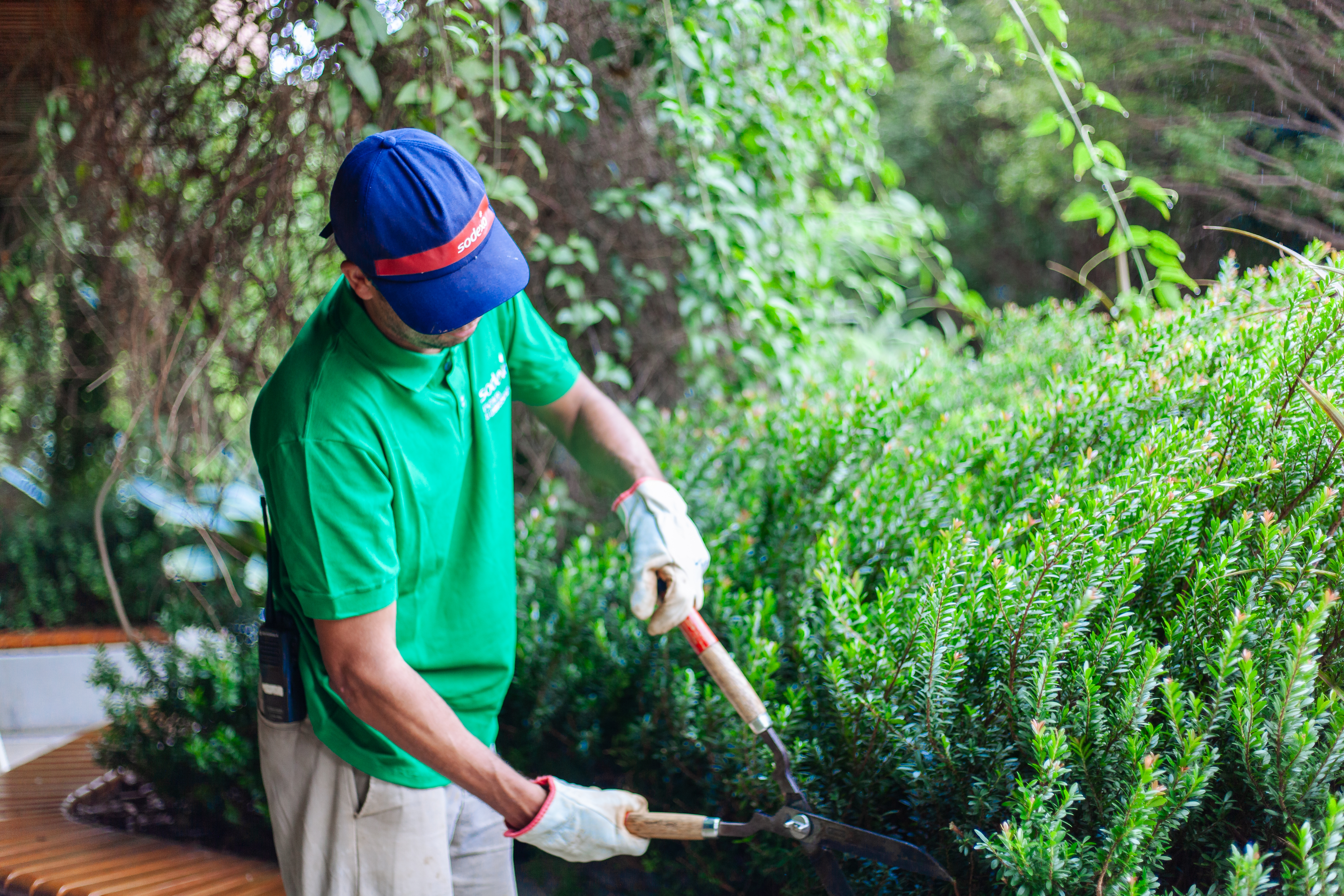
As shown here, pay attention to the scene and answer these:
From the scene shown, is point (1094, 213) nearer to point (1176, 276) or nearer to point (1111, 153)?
point (1111, 153)

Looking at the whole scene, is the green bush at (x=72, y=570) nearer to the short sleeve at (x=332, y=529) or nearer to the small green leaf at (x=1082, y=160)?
the short sleeve at (x=332, y=529)

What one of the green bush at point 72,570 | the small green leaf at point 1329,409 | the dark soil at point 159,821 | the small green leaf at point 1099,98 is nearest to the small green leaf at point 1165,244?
the small green leaf at point 1099,98

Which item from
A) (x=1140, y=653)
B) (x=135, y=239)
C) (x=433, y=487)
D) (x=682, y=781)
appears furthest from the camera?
(x=135, y=239)

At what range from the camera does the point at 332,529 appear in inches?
52.1

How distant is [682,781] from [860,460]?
854mm

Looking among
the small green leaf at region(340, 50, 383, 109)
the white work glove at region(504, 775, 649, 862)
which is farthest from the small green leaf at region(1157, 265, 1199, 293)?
the small green leaf at region(340, 50, 383, 109)

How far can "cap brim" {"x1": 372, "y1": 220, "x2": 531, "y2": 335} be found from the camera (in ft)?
4.40

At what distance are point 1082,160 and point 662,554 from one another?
1.42 meters

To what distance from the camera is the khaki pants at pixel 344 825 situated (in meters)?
1.54

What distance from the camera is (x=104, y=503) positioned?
12.9 feet

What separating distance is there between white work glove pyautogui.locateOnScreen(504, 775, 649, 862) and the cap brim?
0.80m

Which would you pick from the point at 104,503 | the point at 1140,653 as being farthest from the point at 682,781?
the point at 104,503

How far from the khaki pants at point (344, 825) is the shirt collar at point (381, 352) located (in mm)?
688

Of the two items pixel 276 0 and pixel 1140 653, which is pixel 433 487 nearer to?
pixel 1140 653
